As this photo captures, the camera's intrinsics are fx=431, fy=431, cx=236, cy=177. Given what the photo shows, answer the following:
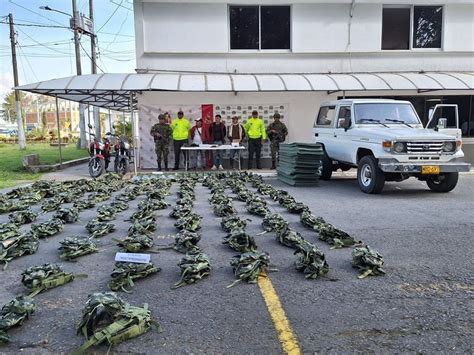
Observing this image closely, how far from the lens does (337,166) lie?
12.8 metres

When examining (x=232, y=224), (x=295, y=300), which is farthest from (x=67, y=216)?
(x=295, y=300)

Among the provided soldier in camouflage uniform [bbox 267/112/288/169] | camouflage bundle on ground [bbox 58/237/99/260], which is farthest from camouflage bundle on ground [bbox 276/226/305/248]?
soldier in camouflage uniform [bbox 267/112/288/169]

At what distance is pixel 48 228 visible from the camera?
643 cm

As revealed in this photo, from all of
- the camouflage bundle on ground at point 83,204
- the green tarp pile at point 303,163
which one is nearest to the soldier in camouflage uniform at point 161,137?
the green tarp pile at point 303,163

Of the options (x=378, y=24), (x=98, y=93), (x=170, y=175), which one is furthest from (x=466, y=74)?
(x=98, y=93)

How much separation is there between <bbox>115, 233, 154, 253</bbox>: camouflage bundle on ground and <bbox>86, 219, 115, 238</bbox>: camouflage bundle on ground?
677mm

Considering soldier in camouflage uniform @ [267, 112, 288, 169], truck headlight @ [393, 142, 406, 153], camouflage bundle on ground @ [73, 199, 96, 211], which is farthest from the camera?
soldier in camouflage uniform @ [267, 112, 288, 169]

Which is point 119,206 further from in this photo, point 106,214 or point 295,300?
point 295,300

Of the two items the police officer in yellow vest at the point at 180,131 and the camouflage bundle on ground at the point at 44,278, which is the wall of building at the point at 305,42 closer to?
the police officer in yellow vest at the point at 180,131

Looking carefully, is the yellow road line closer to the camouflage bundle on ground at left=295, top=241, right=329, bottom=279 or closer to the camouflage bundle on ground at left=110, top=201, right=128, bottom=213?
the camouflage bundle on ground at left=295, top=241, right=329, bottom=279

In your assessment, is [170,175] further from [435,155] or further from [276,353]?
[276,353]

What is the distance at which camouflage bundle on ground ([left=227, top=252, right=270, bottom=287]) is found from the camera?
4.53 meters

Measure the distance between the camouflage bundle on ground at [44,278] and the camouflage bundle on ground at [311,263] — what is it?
97.6 inches

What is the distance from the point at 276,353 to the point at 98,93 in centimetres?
1314
